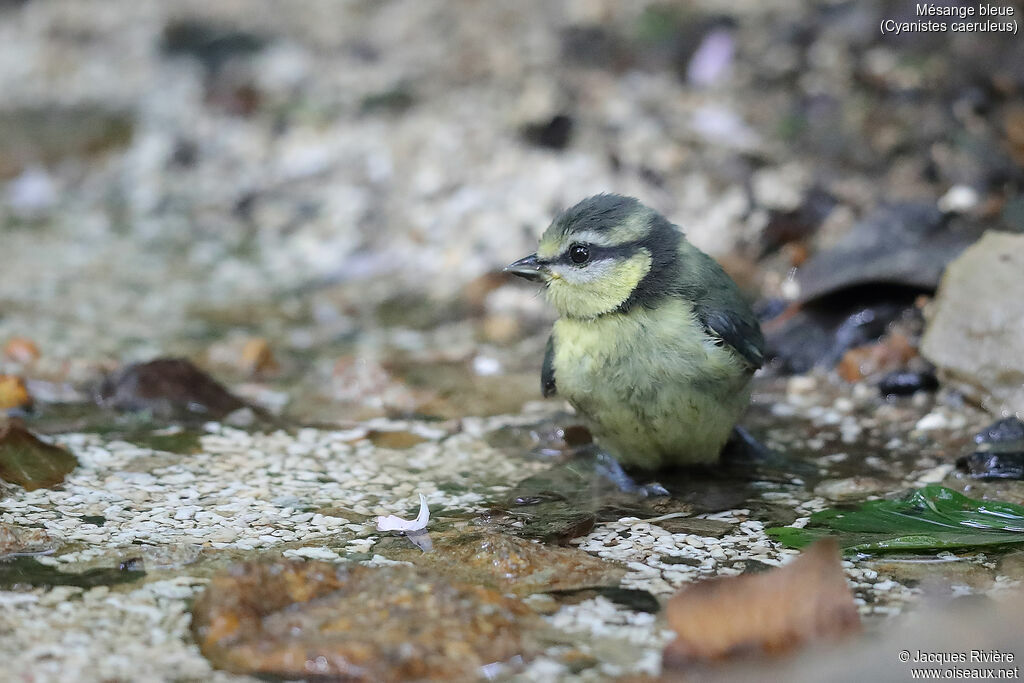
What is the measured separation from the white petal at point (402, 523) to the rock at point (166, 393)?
128 cm

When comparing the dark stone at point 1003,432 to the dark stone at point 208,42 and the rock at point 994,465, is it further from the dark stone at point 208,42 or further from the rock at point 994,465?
the dark stone at point 208,42

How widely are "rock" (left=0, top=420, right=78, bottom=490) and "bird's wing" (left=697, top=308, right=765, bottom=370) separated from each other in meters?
2.15

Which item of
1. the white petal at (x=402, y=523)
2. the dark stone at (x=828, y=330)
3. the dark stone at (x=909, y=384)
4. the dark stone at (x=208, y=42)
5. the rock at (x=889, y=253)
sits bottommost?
the white petal at (x=402, y=523)

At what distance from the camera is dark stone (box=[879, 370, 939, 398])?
443 cm

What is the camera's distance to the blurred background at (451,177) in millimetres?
4941

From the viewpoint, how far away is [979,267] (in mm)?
4230

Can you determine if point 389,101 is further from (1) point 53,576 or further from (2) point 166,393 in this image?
(1) point 53,576

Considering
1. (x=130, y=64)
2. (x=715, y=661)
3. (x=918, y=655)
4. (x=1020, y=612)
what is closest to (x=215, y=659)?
(x=715, y=661)

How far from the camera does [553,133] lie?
6484mm

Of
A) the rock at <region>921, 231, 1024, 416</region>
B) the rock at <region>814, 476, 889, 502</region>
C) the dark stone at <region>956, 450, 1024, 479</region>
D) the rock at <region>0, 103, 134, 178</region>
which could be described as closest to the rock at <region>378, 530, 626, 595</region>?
the rock at <region>814, 476, 889, 502</region>

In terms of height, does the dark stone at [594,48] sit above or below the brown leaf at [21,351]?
above

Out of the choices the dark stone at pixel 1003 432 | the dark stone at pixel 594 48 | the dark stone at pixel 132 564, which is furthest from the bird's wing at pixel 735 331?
the dark stone at pixel 594 48

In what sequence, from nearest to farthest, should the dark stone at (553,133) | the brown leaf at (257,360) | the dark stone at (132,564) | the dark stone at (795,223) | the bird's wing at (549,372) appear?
1. the dark stone at (132,564)
2. the bird's wing at (549,372)
3. the brown leaf at (257,360)
4. the dark stone at (795,223)
5. the dark stone at (553,133)

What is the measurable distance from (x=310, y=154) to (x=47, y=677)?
215 inches
